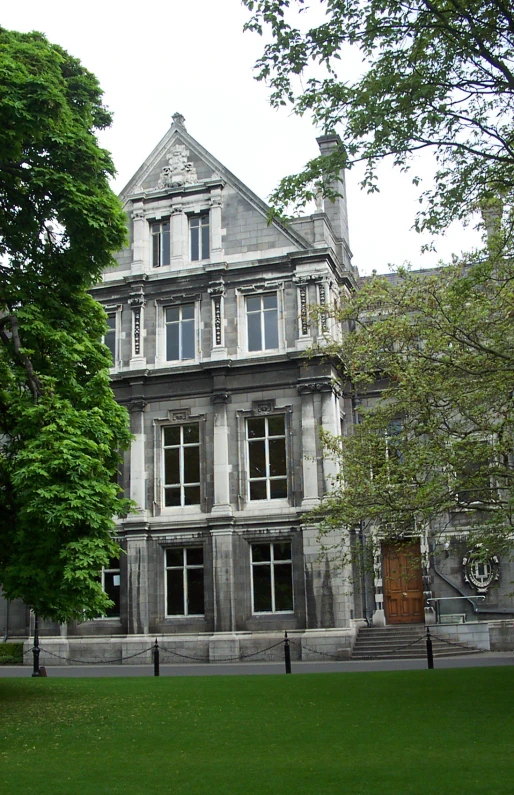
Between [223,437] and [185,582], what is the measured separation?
5062mm

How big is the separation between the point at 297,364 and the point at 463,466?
1247 centimetres

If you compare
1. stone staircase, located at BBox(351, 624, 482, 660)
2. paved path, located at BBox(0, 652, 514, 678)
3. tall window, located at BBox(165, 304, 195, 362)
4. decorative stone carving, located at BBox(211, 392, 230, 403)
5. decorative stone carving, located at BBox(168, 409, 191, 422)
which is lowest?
paved path, located at BBox(0, 652, 514, 678)

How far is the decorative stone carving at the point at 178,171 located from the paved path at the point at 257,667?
17317 millimetres

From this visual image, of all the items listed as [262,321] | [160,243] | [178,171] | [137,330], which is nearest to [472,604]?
[262,321]

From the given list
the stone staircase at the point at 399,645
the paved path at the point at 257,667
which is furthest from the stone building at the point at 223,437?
the paved path at the point at 257,667

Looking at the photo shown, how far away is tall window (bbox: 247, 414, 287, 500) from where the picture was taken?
28719mm

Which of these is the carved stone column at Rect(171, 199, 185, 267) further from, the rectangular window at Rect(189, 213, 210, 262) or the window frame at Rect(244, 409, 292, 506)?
the window frame at Rect(244, 409, 292, 506)

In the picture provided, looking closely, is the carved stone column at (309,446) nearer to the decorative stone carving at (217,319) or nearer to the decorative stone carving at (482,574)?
the decorative stone carving at (217,319)

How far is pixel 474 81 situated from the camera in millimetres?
12844

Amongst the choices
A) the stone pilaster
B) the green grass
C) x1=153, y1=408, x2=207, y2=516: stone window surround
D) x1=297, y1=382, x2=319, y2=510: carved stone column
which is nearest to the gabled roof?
x1=153, y1=408, x2=207, y2=516: stone window surround

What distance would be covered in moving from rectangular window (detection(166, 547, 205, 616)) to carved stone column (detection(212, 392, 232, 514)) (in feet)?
6.15

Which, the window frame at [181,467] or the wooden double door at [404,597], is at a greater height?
the window frame at [181,467]

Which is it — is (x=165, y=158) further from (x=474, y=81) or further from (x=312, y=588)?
(x=474, y=81)

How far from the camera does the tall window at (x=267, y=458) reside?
28.7 metres
